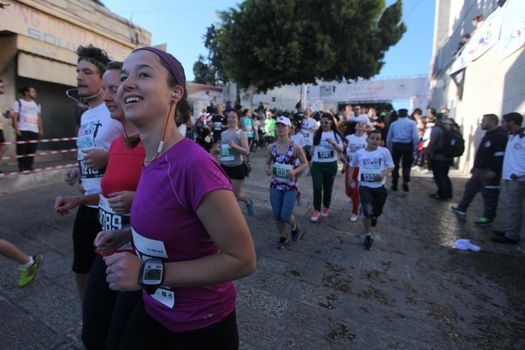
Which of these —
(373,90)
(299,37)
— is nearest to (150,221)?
(299,37)

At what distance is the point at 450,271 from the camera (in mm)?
3941

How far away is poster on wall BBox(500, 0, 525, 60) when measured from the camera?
594cm

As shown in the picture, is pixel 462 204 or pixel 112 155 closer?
pixel 112 155

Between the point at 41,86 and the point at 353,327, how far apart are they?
11.7 meters

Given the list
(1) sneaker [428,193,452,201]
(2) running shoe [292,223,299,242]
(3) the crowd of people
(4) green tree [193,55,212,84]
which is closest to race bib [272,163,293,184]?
(2) running shoe [292,223,299,242]

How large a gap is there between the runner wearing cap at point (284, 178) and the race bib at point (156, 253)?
3.15 metres

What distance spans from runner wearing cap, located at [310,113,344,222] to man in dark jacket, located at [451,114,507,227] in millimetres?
2638

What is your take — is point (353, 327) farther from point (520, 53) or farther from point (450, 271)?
point (520, 53)

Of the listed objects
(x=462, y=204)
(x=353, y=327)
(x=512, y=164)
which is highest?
(x=512, y=164)

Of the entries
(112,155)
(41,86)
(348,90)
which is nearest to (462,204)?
(112,155)

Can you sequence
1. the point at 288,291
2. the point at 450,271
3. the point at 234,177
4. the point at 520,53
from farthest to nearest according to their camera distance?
the point at 520,53, the point at 234,177, the point at 450,271, the point at 288,291

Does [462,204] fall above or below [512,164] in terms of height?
below

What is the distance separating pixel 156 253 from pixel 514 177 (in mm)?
5640

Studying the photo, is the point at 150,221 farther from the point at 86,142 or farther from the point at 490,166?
the point at 490,166
